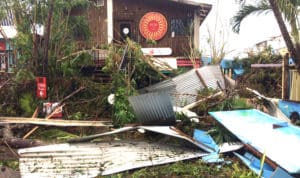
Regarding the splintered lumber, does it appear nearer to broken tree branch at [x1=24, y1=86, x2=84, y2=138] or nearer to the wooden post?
broken tree branch at [x1=24, y1=86, x2=84, y2=138]

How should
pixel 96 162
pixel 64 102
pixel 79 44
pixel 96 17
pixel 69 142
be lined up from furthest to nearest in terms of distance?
pixel 96 17 → pixel 79 44 → pixel 64 102 → pixel 69 142 → pixel 96 162

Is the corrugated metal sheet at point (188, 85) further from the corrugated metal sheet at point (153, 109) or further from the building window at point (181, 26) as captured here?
the building window at point (181, 26)

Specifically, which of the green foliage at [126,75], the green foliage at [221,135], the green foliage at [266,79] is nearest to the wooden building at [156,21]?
the green foliage at [266,79]

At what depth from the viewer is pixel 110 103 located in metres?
8.35

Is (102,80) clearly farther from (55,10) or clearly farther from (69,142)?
(69,142)

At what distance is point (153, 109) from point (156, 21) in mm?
9601

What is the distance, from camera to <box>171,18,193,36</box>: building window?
16.1 m

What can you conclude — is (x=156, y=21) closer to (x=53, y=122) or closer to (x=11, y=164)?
(x=53, y=122)

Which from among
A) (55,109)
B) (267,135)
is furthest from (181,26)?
(267,135)

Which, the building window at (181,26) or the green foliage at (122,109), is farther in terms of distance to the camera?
the building window at (181,26)

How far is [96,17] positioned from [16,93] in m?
7.69

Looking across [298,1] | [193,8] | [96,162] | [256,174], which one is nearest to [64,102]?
[96,162]

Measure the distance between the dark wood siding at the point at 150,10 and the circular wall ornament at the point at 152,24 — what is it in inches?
6.7

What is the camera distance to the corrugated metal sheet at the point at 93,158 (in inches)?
206
